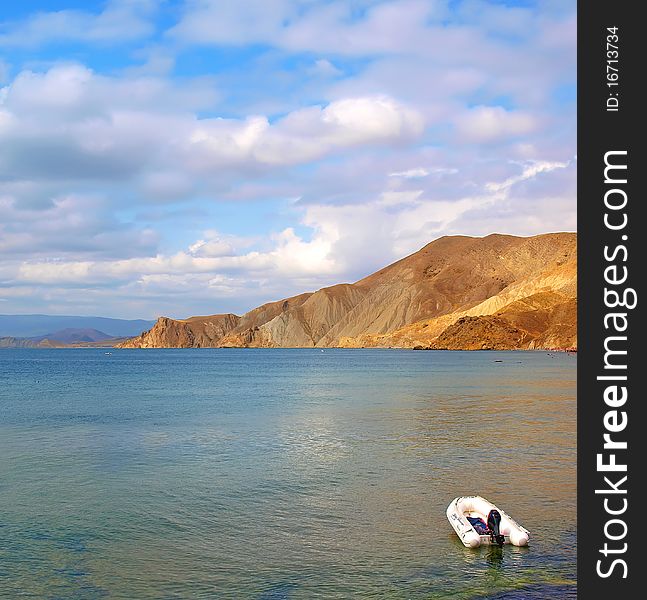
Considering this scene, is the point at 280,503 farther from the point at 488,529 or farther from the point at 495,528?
the point at 495,528

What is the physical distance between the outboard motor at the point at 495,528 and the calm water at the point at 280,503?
45 cm

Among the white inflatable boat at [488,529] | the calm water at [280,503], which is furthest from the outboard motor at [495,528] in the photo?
the calm water at [280,503]

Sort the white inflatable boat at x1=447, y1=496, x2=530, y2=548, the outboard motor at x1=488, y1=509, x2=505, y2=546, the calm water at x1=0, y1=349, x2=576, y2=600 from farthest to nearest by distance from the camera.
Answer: the outboard motor at x1=488, y1=509, x2=505, y2=546, the white inflatable boat at x1=447, y1=496, x2=530, y2=548, the calm water at x1=0, y1=349, x2=576, y2=600

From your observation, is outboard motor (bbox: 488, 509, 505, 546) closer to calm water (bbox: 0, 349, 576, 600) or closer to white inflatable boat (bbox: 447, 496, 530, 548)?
white inflatable boat (bbox: 447, 496, 530, 548)

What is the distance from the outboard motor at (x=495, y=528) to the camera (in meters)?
19.5

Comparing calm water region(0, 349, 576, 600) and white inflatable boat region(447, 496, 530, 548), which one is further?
white inflatable boat region(447, 496, 530, 548)

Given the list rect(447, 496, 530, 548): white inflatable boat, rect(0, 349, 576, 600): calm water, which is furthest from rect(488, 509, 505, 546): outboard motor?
rect(0, 349, 576, 600): calm water

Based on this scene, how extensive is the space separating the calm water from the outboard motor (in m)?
0.45

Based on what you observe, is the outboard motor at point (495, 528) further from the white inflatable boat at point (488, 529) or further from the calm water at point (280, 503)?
the calm water at point (280, 503)

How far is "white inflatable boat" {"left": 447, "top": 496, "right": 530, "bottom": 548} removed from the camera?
19.3m

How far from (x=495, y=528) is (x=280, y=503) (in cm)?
838

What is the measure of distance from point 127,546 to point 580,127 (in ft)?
54.6

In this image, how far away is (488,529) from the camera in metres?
19.9

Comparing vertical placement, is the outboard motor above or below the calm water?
above
